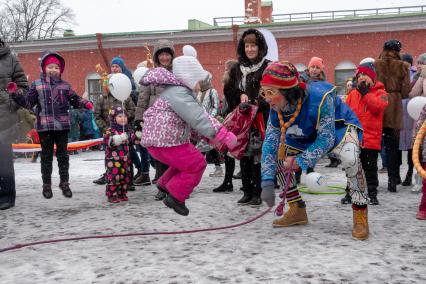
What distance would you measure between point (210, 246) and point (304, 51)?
711 inches

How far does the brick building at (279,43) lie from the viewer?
1962cm

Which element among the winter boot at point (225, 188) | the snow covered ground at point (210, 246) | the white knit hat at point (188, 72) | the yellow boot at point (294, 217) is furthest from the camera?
the winter boot at point (225, 188)

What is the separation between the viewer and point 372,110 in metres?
5.36

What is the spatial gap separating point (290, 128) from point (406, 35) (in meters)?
18.0

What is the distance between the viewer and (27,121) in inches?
231

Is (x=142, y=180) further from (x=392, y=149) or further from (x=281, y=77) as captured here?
(x=281, y=77)

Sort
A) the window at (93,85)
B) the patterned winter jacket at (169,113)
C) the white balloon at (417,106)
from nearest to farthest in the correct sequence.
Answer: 1. the patterned winter jacket at (169,113)
2. the white balloon at (417,106)
3. the window at (93,85)

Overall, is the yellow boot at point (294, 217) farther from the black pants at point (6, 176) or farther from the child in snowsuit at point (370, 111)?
the black pants at point (6, 176)

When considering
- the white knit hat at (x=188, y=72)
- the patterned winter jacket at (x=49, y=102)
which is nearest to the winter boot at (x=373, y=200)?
the white knit hat at (x=188, y=72)

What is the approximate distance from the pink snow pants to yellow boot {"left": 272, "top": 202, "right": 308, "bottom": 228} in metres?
0.91

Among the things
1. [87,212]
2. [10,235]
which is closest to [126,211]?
[87,212]

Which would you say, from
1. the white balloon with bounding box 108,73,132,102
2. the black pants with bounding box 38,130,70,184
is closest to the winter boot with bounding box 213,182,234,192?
the white balloon with bounding box 108,73,132,102

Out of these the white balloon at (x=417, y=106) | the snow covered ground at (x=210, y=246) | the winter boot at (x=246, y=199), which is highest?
the white balloon at (x=417, y=106)

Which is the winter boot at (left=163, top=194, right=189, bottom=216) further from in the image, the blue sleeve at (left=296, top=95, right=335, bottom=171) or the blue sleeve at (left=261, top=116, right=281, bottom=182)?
the blue sleeve at (left=296, top=95, right=335, bottom=171)
